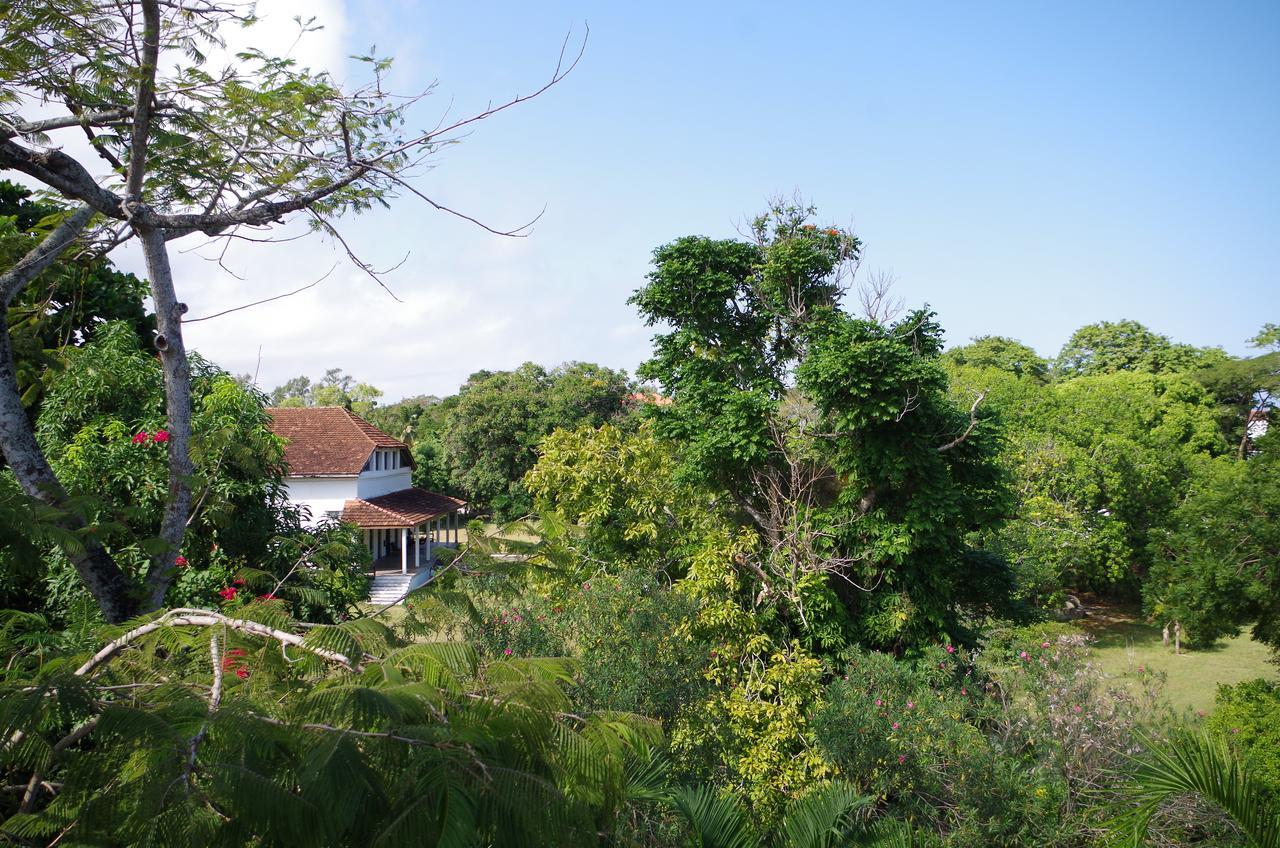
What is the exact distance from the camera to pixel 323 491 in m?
24.9

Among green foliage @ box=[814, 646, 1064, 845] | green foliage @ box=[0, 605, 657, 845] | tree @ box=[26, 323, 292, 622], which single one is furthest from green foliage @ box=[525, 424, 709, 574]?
green foliage @ box=[0, 605, 657, 845]

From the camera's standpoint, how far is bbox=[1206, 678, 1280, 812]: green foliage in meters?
8.04

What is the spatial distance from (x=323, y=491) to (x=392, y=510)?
2271mm

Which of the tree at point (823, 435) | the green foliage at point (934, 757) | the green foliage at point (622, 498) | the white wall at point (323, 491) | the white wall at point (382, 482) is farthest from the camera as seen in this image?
the white wall at point (382, 482)

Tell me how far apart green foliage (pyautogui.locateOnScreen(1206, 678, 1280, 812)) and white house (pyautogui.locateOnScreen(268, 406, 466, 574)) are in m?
19.8

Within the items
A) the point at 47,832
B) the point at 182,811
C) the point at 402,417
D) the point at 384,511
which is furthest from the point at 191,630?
the point at 402,417

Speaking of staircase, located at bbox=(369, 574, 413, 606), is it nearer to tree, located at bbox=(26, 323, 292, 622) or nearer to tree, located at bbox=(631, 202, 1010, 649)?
tree, located at bbox=(631, 202, 1010, 649)

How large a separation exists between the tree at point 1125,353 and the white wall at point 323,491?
113 feet

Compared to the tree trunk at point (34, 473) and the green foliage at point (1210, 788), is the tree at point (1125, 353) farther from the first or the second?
the tree trunk at point (34, 473)

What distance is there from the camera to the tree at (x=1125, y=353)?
3619cm

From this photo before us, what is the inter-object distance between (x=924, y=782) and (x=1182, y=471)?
2114 centimetres

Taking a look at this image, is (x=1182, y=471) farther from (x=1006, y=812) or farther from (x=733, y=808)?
(x=733, y=808)

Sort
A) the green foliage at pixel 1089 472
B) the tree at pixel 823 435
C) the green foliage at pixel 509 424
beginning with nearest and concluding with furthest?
1. the tree at pixel 823 435
2. the green foliage at pixel 1089 472
3. the green foliage at pixel 509 424

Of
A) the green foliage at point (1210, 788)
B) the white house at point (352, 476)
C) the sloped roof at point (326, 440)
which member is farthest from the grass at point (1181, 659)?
the sloped roof at point (326, 440)
